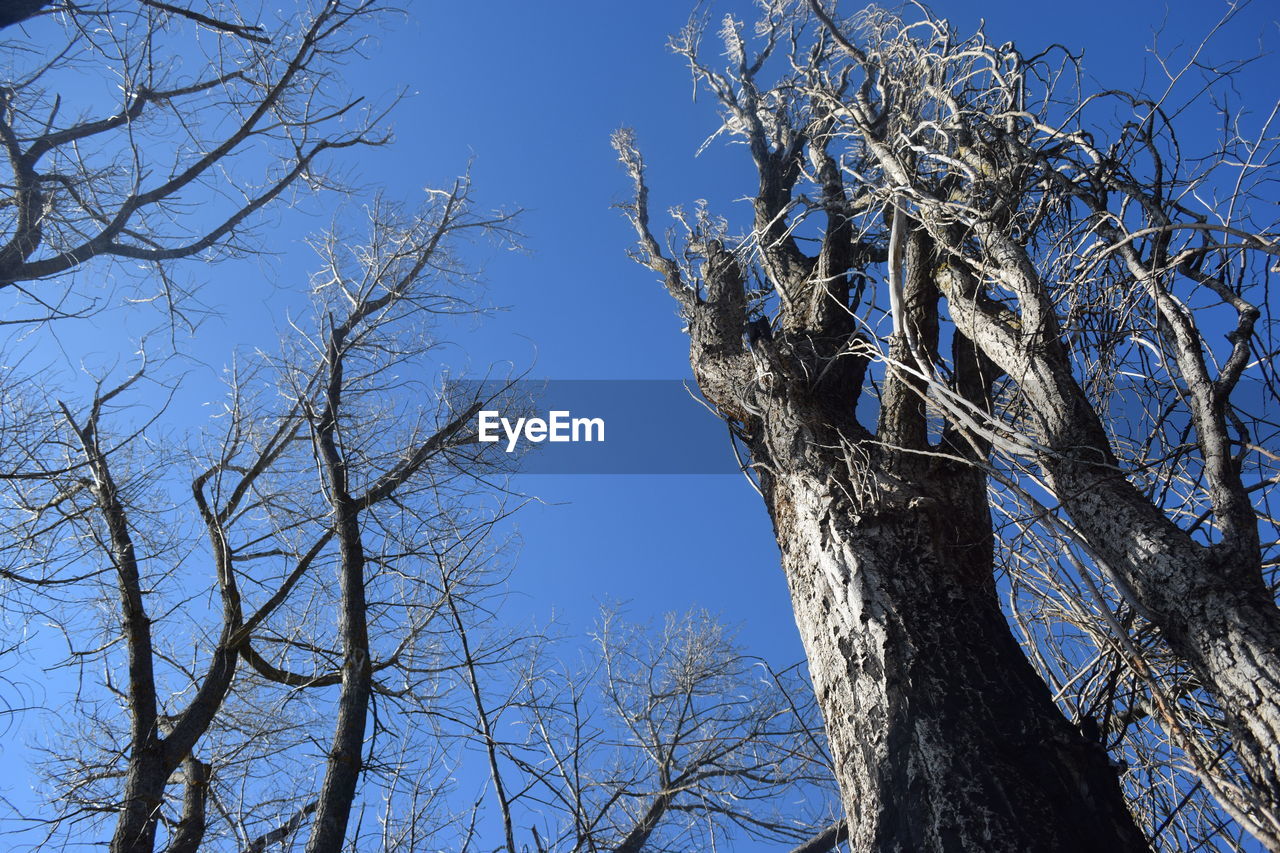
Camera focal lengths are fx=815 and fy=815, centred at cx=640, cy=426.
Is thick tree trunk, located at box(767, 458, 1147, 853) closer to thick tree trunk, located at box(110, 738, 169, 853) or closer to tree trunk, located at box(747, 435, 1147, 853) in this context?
tree trunk, located at box(747, 435, 1147, 853)

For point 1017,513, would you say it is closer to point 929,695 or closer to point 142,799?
point 929,695

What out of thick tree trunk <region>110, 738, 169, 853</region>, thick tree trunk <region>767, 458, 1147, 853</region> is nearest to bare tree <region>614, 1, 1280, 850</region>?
thick tree trunk <region>767, 458, 1147, 853</region>

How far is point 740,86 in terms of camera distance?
20.0ft

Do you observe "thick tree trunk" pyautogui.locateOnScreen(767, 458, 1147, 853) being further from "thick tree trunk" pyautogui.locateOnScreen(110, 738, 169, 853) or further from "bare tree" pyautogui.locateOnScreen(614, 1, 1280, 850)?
"thick tree trunk" pyautogui.locateOnScreen(110, 738, 169, 853)

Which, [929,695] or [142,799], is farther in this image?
[142,799]

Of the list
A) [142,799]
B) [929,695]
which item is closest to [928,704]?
[929,695]

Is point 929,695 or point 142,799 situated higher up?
Result: point 142,799

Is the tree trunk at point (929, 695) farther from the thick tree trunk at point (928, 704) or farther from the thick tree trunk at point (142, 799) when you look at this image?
the thick tree trunk at point (142, 799)

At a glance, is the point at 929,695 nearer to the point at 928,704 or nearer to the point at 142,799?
the point at 928,704

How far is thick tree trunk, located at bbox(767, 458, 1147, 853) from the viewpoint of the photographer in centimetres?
175

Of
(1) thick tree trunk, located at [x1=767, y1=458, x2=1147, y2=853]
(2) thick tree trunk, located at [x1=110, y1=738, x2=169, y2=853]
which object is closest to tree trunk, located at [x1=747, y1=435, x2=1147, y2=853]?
(1) thick tree trunk, located at [x1=767, y1=458, x2=1147, y2=853]

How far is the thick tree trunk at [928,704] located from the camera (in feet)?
5.75

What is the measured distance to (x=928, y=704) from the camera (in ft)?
6.58

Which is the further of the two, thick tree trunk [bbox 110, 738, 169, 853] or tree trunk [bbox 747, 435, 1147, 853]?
thick tree trunk [bbox 110, 738, 169, 853]
